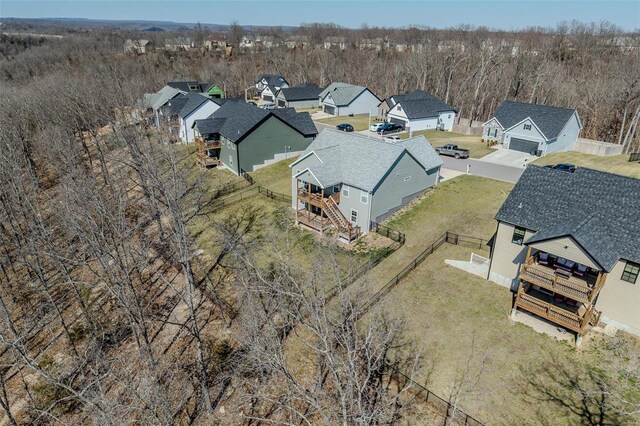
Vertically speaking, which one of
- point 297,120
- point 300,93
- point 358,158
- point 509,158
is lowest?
point 509,158

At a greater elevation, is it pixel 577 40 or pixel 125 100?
pixel 577 40

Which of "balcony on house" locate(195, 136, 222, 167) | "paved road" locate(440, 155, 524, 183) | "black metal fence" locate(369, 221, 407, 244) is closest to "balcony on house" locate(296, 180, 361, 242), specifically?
"black metal fence" locate(369, 221, 407, 244)

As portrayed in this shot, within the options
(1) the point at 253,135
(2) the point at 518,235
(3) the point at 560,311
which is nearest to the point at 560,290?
(3) the point at 560,311

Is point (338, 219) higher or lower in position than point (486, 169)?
lower

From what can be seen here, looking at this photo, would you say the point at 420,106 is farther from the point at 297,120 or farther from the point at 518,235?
the point at 518,235

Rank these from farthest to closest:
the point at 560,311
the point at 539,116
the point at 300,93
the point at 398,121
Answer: the point at 300,93
the point at 398,121
the point at 539,116
the point at 560,311

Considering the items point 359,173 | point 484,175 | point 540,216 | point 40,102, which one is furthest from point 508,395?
point 40,102

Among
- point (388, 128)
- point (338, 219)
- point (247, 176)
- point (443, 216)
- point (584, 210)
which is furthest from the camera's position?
point (388, 128)

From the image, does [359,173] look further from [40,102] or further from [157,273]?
[40,102]
